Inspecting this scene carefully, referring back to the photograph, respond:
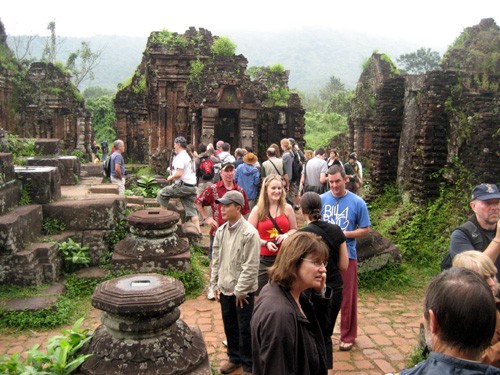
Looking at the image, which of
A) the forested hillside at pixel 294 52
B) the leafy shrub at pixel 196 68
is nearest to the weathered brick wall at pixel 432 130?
the leafy shrub at pixel 196 68

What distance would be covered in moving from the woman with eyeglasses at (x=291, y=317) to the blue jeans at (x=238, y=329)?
4.73ft

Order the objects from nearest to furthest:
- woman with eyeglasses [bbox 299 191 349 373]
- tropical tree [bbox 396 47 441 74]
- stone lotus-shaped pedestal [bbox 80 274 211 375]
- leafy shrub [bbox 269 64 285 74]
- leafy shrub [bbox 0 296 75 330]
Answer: stone lotus-shaped pedestal [bbox 80 274 211 375] < woman with eyeglasses [bbox 299 191 349 373] < leafy shrub [bbox 0 296 75 330] < leafy shrub [bbox 269 64 285 74] < tropical tree [bbox 396 47 441 74]

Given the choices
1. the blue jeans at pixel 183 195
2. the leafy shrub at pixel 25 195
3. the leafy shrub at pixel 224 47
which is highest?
the leafy shrub at pixel 224 47

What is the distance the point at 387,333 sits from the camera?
5527 millimetres

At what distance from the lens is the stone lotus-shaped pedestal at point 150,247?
258 inches

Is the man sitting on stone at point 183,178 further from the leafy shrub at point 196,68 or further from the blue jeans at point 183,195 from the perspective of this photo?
the leafy shrub at point 196,68

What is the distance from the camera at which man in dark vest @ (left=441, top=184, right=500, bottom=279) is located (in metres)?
3.74

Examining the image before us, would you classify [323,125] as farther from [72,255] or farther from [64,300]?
[64,300]

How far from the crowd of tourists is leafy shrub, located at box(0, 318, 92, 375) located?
4.21ft

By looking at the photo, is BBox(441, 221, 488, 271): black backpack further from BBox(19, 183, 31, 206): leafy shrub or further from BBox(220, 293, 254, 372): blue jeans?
BBox(19, 183, 31, 206): leafy shrub

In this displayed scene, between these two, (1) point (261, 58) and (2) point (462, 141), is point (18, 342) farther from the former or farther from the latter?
(1) point (261, 58)

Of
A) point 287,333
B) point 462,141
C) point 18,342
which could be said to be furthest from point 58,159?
point 287,333

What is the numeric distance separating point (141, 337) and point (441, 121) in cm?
701

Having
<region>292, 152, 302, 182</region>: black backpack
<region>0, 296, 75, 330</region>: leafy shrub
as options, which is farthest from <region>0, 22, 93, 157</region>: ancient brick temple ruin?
<region>0, 296, 75, 330</region>: leafy shrub
